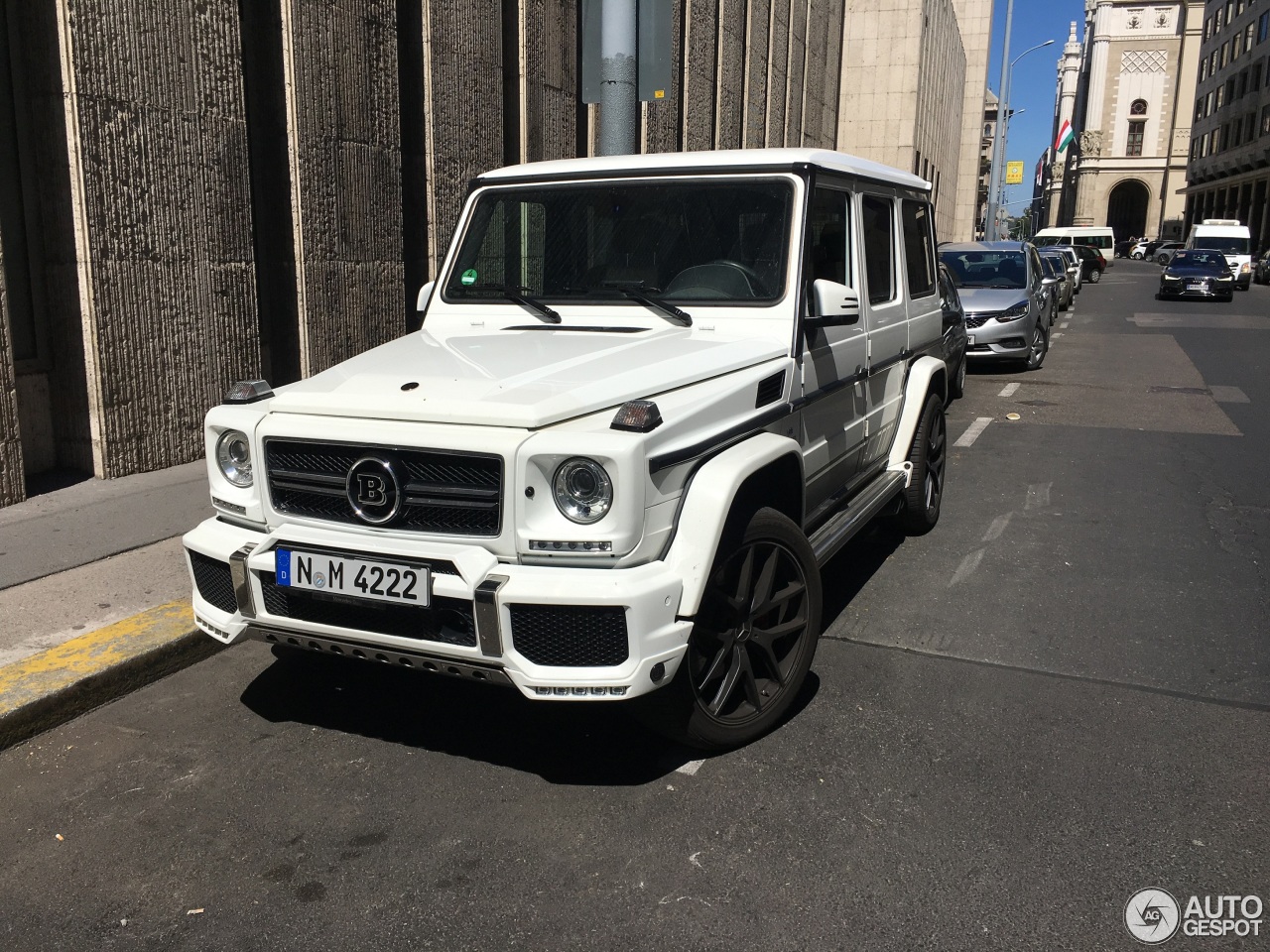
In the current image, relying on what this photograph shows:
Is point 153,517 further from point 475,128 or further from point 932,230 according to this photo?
point 475,128

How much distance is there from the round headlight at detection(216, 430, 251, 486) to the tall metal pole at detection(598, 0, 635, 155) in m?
4.48

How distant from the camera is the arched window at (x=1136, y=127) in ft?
382

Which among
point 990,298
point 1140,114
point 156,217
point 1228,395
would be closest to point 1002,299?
point 990,298

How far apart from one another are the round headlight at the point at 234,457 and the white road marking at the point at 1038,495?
17.9 feet

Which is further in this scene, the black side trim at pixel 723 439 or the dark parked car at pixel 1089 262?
the dark parked car at pixel 1089 262

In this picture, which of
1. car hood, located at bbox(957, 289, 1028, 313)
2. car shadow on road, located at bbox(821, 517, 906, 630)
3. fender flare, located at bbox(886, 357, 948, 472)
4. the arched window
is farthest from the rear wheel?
the arched window

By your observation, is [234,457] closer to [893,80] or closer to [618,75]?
[618,75]

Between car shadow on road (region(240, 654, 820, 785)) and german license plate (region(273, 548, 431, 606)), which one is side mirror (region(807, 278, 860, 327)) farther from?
german license plate (region(273, 548, 431, 606))

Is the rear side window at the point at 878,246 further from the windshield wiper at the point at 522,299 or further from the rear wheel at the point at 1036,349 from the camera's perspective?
the rear wheel at the point at 1036,349

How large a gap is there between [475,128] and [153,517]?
5.96 metres

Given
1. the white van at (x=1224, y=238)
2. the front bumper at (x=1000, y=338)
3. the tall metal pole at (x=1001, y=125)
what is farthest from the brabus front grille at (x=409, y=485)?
the white van at (x=1224, y=238)

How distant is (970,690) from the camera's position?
434 centimetres

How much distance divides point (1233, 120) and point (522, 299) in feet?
328

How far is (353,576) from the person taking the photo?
334cm
